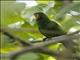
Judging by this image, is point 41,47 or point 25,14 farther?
point 25,14

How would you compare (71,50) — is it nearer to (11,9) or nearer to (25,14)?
(11,9)

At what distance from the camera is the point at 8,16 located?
26.7 inches

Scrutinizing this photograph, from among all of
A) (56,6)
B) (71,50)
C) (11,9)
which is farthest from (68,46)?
(56,6)

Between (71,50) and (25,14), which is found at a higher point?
(25,14)

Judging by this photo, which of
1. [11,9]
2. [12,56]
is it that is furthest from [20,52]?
A: [11,9]

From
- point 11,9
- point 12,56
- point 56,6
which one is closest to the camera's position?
point 12,56

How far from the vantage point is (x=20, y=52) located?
232mm

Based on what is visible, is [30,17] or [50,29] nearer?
[30,17]

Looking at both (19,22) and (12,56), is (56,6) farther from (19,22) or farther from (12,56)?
(12,56)

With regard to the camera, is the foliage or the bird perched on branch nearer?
the foliage

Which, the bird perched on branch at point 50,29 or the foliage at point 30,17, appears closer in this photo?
the foliage at point 30,17

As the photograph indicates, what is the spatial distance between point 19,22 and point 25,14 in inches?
1.9

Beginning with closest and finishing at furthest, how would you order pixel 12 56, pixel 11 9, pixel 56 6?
pixel 12 56, pixel 11 9, pixel 56 6

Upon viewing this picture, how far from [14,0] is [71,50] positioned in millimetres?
455
